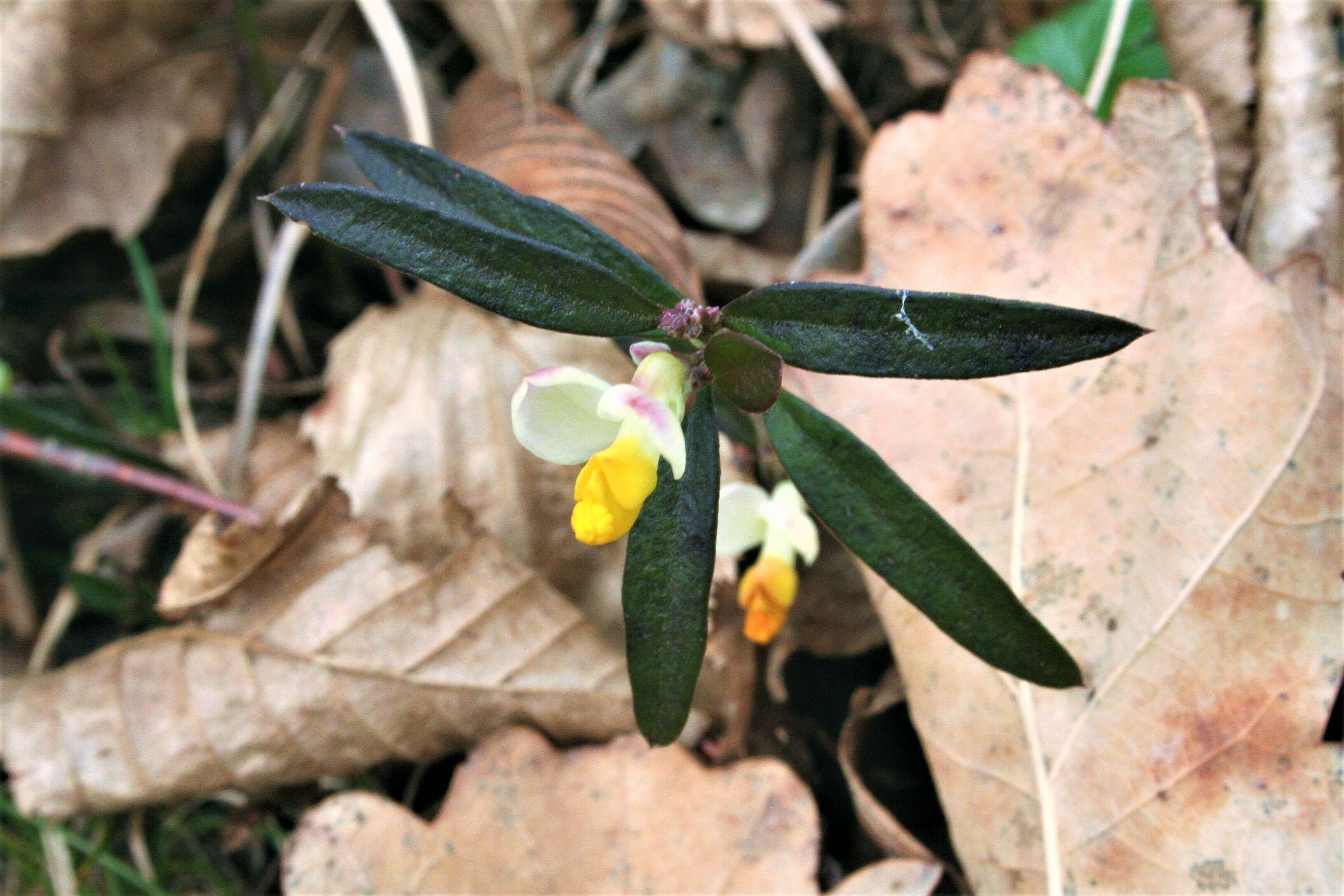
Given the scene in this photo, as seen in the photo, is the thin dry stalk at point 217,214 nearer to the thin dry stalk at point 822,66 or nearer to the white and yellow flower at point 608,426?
the thin dry stalk at point 822,66

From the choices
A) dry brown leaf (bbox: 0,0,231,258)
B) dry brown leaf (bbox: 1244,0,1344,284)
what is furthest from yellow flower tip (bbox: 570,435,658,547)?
dry brown leaf (bbox: 0,0,231,258)

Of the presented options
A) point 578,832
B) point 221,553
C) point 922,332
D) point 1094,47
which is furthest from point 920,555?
point 1094,47

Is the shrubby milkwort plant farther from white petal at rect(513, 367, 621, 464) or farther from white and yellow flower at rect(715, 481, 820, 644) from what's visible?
white and yellow flower at rect(715, 481, 820, 644)

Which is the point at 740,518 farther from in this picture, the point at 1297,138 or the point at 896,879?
the point at 1297,138

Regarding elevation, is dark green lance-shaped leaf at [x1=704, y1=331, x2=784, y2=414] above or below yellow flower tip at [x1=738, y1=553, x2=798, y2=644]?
above

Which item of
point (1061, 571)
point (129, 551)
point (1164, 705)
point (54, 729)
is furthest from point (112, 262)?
point (1164, 705)
